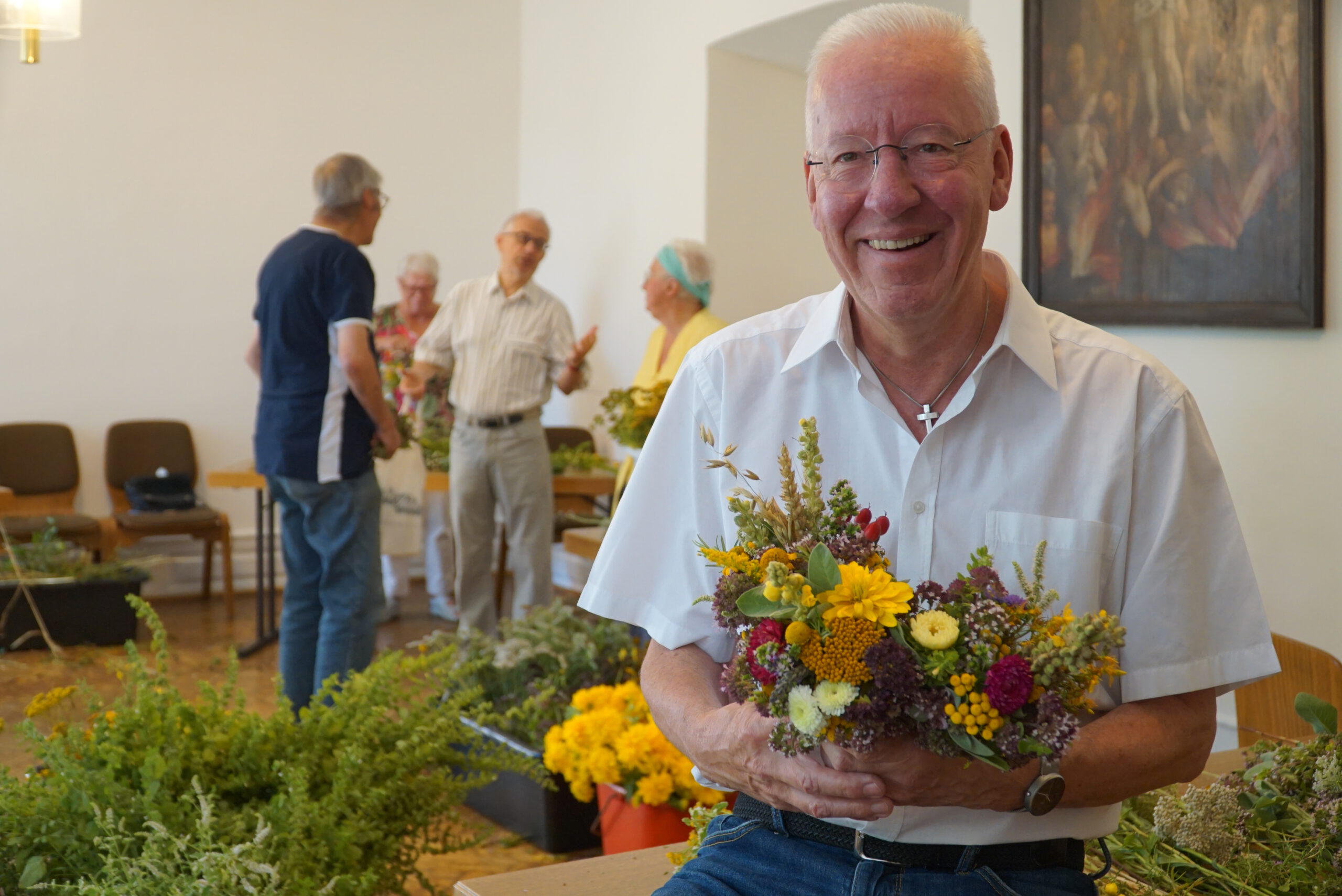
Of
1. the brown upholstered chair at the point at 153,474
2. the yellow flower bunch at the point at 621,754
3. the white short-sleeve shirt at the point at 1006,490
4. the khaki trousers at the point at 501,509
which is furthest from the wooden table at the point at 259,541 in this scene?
the white short-sleeve shirt at the point at 1006,490

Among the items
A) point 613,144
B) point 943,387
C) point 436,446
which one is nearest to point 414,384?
point 436,446

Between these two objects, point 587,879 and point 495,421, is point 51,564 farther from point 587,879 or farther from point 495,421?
point 587,879

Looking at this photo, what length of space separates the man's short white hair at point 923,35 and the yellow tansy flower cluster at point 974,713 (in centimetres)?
70

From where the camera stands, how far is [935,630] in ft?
3.31

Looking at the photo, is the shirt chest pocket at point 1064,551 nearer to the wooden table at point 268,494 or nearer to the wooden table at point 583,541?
the wooden table at point 583,541

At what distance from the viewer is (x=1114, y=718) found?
4.28ft

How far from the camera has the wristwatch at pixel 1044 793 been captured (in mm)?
1194

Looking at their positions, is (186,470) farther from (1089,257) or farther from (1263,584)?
(1263,584)

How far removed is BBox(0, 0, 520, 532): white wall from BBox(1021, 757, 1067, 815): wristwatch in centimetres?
623

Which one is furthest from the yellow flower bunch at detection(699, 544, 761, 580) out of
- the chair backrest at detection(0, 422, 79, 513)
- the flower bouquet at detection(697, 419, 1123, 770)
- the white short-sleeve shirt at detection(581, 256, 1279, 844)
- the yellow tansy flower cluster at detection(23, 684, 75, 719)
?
the chair backrest at detection(0, 422, 79, 513)

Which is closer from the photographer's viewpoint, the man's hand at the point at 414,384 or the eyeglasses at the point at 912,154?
the eyeglasses at the point at 912,154

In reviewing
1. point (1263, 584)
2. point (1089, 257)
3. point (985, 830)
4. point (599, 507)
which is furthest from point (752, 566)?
point (599, 507)

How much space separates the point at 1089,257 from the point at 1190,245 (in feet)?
1.11

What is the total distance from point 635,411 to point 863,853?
2.78m
